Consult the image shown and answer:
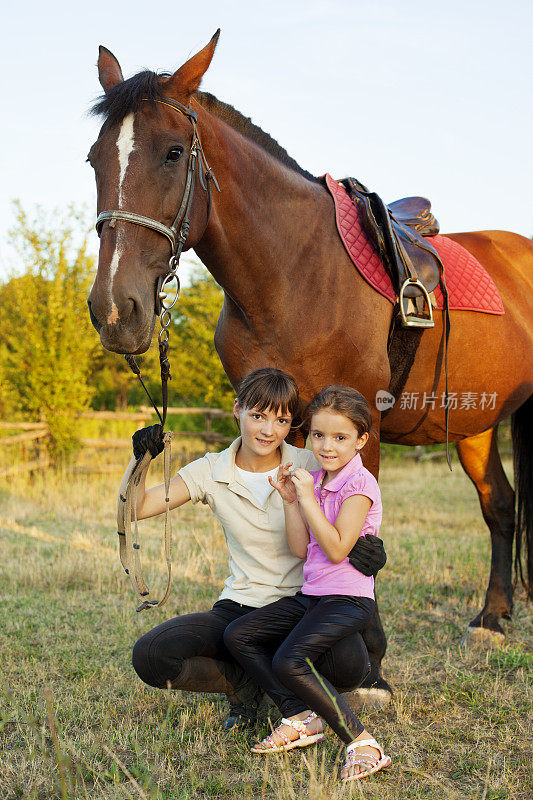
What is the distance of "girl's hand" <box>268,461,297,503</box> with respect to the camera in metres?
2.29

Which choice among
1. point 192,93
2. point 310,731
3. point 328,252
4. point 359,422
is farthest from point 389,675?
point 192,93

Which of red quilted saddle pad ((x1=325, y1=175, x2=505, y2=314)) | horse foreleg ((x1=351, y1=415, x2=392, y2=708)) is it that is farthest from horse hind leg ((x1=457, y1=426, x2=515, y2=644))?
horse foreleg ((x1=351, y1=415, x2=392, y2=708))

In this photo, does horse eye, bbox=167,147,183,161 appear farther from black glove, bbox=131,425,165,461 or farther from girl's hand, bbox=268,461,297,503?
girl's hand, bbox=268,461,297,503

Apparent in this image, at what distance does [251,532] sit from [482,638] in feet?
6.23

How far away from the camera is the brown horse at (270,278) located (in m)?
2.11

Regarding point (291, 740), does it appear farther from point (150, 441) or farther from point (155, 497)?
point (150, 441)

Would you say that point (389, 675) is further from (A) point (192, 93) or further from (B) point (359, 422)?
(A) point (192, 93)

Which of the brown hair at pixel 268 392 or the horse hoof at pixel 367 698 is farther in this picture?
the horse hoof at pixel 367 698

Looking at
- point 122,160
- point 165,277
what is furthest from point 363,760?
point 122,160

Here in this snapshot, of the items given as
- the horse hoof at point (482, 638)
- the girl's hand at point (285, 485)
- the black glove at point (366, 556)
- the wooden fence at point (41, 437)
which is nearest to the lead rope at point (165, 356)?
the girl's hand at point (285, 485)

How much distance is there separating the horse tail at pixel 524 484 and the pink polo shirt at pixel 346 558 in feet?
7.38

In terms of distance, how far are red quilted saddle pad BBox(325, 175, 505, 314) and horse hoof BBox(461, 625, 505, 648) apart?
184cm

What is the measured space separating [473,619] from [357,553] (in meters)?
2.09

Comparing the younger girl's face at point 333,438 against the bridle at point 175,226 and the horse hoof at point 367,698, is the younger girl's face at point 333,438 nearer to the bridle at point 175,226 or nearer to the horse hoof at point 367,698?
the bridle at point 175,226
